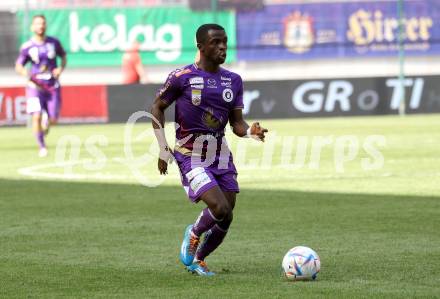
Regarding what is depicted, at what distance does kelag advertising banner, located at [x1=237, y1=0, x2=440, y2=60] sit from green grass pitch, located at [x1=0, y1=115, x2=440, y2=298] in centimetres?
1302

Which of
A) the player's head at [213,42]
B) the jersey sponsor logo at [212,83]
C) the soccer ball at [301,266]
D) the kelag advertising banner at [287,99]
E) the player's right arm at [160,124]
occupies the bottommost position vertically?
the kelag advertising banner at [287,99]

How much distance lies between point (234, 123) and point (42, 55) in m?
12.8

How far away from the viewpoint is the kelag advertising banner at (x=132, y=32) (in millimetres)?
34344

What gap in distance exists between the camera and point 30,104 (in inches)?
848

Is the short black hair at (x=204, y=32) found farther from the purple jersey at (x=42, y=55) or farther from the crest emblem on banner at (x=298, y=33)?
the crest emblem on banner at (x=298, y=33)

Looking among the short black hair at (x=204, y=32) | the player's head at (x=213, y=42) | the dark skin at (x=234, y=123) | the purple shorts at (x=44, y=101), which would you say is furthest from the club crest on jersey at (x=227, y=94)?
the purple shorts at (x=44, y=101)

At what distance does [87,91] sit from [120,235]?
1996 cm

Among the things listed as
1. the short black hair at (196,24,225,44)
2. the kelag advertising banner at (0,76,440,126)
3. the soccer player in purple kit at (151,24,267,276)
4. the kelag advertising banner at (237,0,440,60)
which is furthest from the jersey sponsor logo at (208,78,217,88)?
the kelag advertising banner at (237,0,440,60)

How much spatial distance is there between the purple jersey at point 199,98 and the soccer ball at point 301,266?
119cm

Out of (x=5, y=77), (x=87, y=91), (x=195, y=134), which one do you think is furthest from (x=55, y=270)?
(x=5, y=77)

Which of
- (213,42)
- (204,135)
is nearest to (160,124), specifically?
(204,135)

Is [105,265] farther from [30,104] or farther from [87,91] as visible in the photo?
[87,91]

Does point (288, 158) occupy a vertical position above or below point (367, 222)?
below

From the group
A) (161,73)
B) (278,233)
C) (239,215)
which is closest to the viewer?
(278,233)
